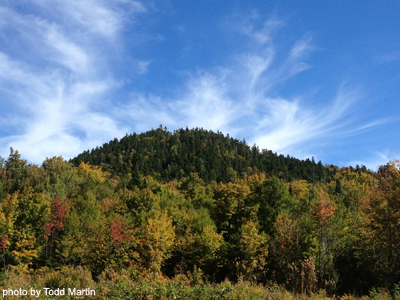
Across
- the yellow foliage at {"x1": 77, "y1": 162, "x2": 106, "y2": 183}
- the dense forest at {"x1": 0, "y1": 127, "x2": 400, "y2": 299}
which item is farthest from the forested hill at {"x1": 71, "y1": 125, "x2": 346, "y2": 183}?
the dense forest at {"x1": 0, "y1": 127, "x2": 400, "y2": 299}

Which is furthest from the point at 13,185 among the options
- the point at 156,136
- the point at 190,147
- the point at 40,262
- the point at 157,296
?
the point at 156,136

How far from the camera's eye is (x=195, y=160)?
468 ft

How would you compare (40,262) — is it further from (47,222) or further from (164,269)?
(164,269)

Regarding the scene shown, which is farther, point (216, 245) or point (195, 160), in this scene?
point (195, 160)

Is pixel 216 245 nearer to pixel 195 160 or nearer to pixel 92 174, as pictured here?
pixel 92 174

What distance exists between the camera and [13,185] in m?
60.7

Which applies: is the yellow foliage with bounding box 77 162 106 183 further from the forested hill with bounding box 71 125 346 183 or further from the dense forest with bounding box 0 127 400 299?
the forested hill with bounding box 71 125 346 183

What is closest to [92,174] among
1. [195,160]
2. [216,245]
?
[216,245]

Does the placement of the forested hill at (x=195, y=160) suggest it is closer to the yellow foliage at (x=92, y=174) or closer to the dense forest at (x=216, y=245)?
the yellow foliage at (x=92, y=174)

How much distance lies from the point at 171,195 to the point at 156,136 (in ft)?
481

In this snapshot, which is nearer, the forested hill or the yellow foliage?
the yellow foliage

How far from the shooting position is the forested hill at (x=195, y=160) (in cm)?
12375

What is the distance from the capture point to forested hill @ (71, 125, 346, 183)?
124 m

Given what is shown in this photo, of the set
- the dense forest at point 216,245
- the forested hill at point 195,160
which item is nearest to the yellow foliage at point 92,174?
the dense forest at point 216,245
